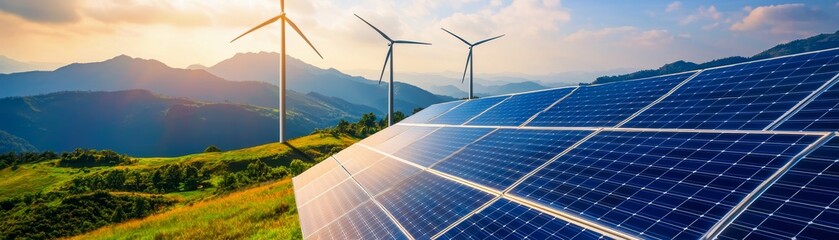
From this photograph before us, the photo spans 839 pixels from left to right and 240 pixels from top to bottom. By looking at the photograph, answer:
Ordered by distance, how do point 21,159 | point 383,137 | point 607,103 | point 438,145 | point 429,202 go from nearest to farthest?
point 429,202, point 607,103, point 438,145, point 383,137, point 21,159

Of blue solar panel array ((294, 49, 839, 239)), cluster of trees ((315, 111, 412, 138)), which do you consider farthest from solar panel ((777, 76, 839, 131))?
cluster of trees ((315, 111, 412, 138))

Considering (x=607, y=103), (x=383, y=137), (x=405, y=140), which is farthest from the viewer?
(x=383, y=137)

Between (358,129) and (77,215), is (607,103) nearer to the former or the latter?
(77,215)

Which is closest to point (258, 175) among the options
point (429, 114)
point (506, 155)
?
point (429, 114)

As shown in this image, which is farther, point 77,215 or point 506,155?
point 77,215

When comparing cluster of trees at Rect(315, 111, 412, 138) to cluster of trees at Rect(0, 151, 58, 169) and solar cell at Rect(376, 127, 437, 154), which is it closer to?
cluster of trees at Rect(0, 151, 58, 169)

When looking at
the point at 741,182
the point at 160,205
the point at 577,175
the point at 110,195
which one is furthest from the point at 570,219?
the point at 110,195

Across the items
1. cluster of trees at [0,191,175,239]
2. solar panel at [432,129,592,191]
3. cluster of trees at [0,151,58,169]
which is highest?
solar panel at [432,129,592,191]
